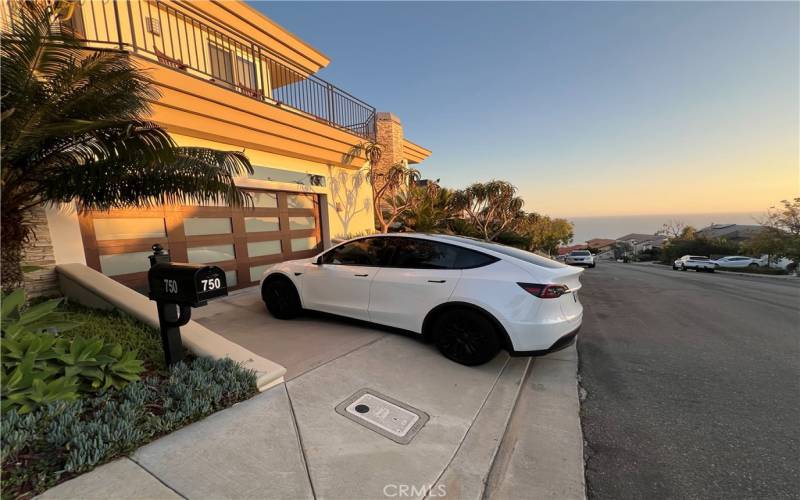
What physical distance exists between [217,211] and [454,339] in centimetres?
570

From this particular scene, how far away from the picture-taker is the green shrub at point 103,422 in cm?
174

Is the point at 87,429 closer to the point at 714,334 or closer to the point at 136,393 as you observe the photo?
the point at 136,393

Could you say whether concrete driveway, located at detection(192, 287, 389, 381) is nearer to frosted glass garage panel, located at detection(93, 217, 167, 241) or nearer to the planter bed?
the planter bed

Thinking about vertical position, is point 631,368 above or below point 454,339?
below

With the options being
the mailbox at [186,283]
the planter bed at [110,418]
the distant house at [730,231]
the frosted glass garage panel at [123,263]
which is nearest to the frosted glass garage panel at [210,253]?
the frosted glass garage panel at [123,263]

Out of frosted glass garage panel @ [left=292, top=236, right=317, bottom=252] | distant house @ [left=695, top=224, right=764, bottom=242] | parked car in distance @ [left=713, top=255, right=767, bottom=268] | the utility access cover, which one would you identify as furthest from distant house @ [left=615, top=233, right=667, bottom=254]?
the utility access cover

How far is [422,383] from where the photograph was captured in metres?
3.22

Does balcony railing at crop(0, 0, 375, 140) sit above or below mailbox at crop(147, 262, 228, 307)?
above

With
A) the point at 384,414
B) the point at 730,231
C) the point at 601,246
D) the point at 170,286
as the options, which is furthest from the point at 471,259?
the point at 601,246

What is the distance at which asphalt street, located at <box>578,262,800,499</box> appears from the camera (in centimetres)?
215

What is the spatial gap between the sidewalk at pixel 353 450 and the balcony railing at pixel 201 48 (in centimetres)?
506

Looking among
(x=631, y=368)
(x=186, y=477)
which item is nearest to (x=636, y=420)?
(x=631, y=368)

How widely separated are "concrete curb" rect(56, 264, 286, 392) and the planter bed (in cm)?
14

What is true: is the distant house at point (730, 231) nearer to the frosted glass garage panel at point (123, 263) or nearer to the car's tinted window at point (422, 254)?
the car's tinted window at point (422, 254)
